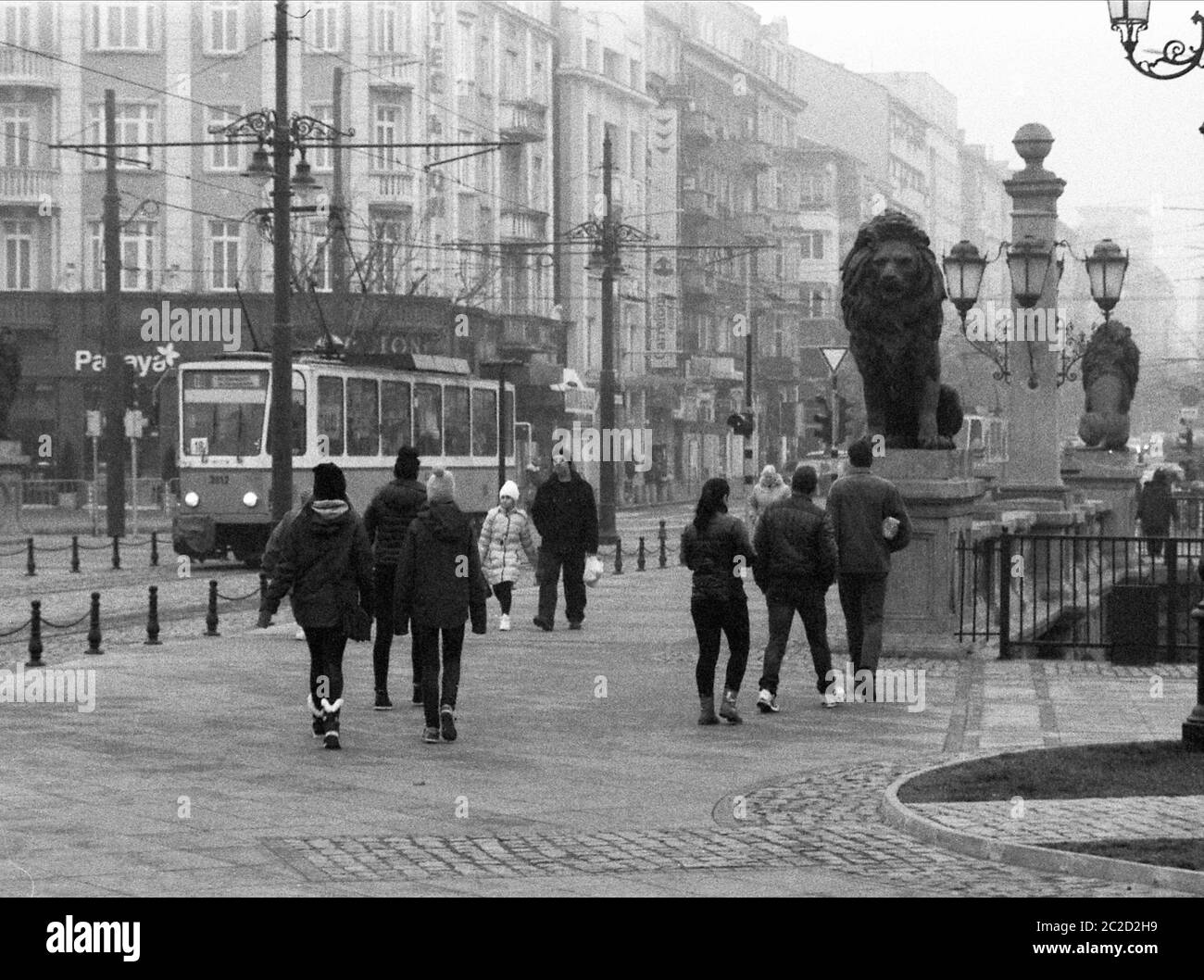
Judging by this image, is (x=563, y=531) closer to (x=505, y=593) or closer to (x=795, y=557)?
(x=505, y=593)

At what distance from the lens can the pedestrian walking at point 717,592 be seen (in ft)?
50.5

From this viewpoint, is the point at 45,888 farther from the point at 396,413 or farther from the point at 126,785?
the point at 396,413

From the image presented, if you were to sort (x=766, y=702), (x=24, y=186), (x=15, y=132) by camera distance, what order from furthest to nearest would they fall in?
1. (x=15, y=132)
2. (x=24, y=186)
3. (x=766, y=702)

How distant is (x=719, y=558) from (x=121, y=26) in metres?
50.1

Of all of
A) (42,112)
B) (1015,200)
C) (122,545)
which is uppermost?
(42,112)

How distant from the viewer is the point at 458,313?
212ft

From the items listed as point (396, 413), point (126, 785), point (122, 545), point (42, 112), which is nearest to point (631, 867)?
point (126, 785)

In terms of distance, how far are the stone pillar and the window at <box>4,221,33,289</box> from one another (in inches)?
1498

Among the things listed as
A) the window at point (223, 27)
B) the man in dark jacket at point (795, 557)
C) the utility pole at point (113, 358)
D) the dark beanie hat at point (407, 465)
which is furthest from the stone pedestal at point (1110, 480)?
the window at point (223, 27)

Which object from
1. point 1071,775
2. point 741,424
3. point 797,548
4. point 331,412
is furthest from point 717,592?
point 741,424

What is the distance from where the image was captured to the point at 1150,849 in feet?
32.7

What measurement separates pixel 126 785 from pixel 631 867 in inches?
141

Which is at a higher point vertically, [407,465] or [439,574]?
[407,465]

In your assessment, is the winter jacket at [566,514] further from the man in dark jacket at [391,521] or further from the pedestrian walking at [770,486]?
the man in dark jacket at [391,521]
